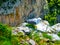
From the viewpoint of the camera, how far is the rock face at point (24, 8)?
1574cm

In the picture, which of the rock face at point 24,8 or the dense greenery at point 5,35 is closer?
the dense greenery at point 5,35

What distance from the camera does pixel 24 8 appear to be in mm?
18344

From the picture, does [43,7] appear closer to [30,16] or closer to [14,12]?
[30,16]

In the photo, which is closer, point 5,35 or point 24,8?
point 5,35

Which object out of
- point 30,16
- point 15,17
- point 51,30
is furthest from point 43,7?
point 15,17

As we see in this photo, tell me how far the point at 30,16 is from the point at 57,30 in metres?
2.65

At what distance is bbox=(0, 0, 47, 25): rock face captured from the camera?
15742 millimetres

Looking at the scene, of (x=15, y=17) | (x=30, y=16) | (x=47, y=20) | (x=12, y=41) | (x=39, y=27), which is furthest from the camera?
(x=47, y=20)

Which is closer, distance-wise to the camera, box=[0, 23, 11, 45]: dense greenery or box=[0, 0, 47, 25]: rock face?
box=[0, 23, 11, 45]: dense greenery

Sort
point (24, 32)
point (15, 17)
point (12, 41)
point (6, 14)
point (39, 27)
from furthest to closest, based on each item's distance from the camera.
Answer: point (39, 27)
point (15, 17)
point (6, 14)
point (24, 32)
point (12, 41)

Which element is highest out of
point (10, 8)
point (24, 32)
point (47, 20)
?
point (10, 8)

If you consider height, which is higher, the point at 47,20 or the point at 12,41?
the point at 12,41

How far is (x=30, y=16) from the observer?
1981 centimetres

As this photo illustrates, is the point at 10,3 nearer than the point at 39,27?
Yes
